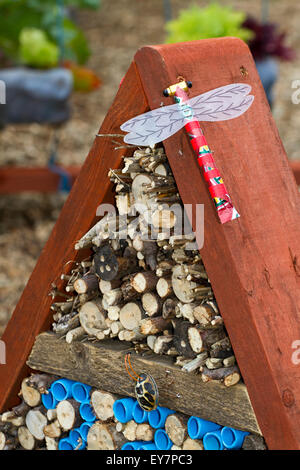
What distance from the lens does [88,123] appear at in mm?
6031

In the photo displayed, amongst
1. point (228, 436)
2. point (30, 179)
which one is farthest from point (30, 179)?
point (228, 436)

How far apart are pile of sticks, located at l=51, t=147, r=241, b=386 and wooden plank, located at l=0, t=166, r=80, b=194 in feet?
8.54

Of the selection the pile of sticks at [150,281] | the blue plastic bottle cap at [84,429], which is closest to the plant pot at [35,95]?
the pile of sticks at [150,281]

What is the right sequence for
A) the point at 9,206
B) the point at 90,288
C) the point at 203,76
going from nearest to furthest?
the point at 203,76 < the point at 90,288 < the point at 9,206

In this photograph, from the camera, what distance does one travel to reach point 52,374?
1790 mm

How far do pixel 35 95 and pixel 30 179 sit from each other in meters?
0.52

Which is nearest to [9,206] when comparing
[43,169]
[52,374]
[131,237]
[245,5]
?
[43,169]

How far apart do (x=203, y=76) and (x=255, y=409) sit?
0.72 meters

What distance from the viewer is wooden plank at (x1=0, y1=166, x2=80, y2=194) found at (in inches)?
165

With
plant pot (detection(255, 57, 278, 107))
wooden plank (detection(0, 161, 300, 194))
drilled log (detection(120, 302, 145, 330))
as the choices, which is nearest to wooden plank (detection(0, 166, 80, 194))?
wooden plank (detection(0, 161, 300, 194))

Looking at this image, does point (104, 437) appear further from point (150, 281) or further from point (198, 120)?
point (198, 120)

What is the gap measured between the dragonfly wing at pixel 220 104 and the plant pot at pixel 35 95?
2868 millimetres

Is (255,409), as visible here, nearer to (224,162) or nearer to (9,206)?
(224,162)

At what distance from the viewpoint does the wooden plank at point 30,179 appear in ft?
13.8
